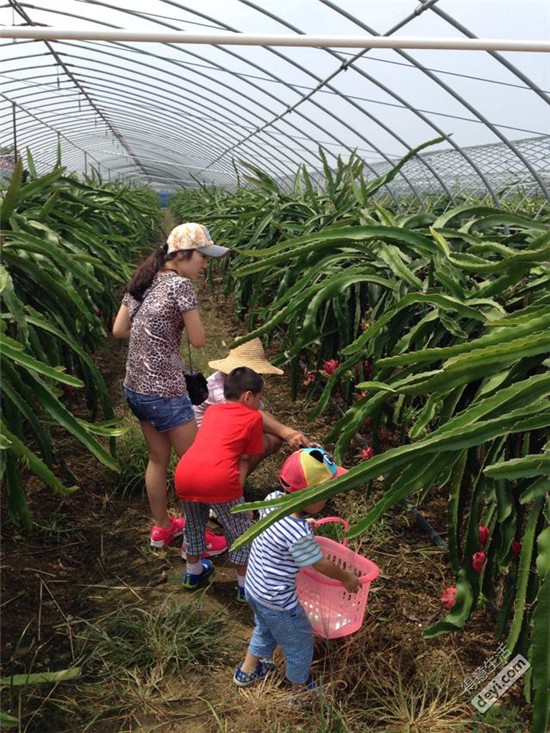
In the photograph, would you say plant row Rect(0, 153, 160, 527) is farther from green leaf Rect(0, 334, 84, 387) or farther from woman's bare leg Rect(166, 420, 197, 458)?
woman's bare leg Rect(166, 420, 197, 458)

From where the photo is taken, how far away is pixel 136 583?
6.50 ft

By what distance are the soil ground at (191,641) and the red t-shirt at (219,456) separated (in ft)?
1.09

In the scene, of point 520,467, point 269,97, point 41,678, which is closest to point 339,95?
point 269,97

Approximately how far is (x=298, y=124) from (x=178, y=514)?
6648 millimetres

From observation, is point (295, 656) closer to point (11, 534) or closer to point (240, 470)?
point (240, 470)

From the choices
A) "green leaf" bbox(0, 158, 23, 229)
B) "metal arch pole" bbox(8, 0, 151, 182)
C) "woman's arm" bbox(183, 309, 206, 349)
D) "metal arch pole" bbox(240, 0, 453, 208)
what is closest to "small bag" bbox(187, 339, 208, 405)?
"woman's arm" bbox(183, 309, 206, 349)

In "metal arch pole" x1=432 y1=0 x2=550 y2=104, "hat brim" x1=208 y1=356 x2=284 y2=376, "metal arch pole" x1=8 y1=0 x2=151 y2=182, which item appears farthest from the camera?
"metal arch pole" x1=8 y1=0 x2=151 y2=182

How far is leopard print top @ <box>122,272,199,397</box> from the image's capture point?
6.78ft

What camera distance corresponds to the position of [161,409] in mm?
2111

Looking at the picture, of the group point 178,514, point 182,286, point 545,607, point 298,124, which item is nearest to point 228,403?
point 182,286

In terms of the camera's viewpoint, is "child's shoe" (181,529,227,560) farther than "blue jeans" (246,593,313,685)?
Yes

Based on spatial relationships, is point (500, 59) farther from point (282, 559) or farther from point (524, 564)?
point (524, 564)

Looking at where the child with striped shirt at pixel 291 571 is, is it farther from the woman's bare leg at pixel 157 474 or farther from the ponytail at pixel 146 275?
the ponytail at pixel 146 275

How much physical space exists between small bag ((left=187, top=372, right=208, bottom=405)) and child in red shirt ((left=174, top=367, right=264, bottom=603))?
0.26 m
